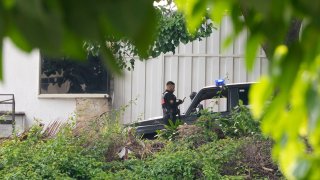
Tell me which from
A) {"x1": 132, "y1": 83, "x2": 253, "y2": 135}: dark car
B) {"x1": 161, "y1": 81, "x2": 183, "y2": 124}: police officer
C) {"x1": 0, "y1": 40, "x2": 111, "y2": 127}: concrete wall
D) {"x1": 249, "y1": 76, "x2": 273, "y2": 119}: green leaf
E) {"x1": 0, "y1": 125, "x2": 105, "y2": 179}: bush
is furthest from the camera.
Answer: {"x1": 0, "y1": 40, "x2": 111, "y2": 127}: concrete wall

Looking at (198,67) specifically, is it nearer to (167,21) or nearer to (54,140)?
(167,21)

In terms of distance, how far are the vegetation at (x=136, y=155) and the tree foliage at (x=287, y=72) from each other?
20.6ft

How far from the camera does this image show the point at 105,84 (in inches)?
798

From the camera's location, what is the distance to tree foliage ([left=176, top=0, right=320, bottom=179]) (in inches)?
71.6

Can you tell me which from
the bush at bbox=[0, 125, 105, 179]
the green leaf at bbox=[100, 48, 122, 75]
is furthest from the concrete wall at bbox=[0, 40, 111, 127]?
the green leaf at bbox=[100, 48, 122, 75]

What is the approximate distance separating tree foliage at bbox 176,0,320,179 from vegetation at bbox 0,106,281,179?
627cm

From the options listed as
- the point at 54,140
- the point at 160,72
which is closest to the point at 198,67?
the point at 160,72

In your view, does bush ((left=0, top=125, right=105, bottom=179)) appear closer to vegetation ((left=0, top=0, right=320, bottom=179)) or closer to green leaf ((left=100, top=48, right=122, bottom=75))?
vegetation ((left=0, top=0, right=320, bottom=179))

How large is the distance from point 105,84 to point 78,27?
18690 millimetres

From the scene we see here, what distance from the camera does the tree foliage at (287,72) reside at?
182 cm

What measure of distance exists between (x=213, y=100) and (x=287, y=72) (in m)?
10.8

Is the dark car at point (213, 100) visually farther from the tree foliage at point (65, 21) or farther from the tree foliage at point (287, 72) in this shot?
the tree foliage at point (65, 21)

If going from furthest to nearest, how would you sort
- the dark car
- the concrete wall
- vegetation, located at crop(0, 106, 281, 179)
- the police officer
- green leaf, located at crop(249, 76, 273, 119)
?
the concrete wall → the police officer → the dark car → vegetation, located at crop(0, 106, 281, 179) → green leaf, located at crop(249, 76, 273, 119)

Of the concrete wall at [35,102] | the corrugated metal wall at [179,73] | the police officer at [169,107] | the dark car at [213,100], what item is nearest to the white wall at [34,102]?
the concrete wall at [35,102]
